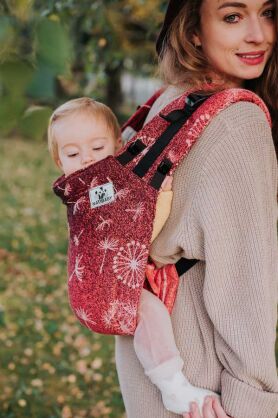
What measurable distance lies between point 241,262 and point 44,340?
3788 millimetres

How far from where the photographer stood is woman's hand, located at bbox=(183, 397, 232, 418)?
5.48 feet

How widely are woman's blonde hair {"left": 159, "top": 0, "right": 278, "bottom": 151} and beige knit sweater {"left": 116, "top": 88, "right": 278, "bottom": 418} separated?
0.85 ft

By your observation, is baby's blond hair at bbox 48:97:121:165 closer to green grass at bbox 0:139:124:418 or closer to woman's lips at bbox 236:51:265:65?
green grass at bbox 0:139:124:418

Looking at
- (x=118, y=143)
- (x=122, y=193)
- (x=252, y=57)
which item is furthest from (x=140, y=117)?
(x=122, y=193)

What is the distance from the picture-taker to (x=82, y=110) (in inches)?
79.4

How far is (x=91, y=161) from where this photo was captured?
6.50 feet

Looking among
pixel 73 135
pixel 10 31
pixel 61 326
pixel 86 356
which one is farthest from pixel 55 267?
pixel 10 31

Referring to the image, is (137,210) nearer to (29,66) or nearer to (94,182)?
(94,182)

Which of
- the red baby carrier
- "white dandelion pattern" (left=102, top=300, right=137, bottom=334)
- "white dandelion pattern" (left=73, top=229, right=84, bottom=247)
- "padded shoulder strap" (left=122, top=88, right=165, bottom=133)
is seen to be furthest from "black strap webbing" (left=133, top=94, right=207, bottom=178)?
"padded shoulder strap" (left=122, top=88, right=165, bottom=133)

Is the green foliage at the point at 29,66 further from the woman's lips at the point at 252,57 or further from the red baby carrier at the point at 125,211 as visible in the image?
the woman's lips at the point at 252,57

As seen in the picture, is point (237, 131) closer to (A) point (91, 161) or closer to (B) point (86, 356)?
(A) point (91, 161)

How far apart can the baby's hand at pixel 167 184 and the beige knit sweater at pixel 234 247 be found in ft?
0.06

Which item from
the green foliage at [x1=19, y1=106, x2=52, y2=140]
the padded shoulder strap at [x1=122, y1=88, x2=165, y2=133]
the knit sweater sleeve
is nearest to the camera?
the green foliage at [x1=19, y1=106, x2=52, y2=140]

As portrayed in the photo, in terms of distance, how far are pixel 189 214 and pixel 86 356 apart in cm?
349
